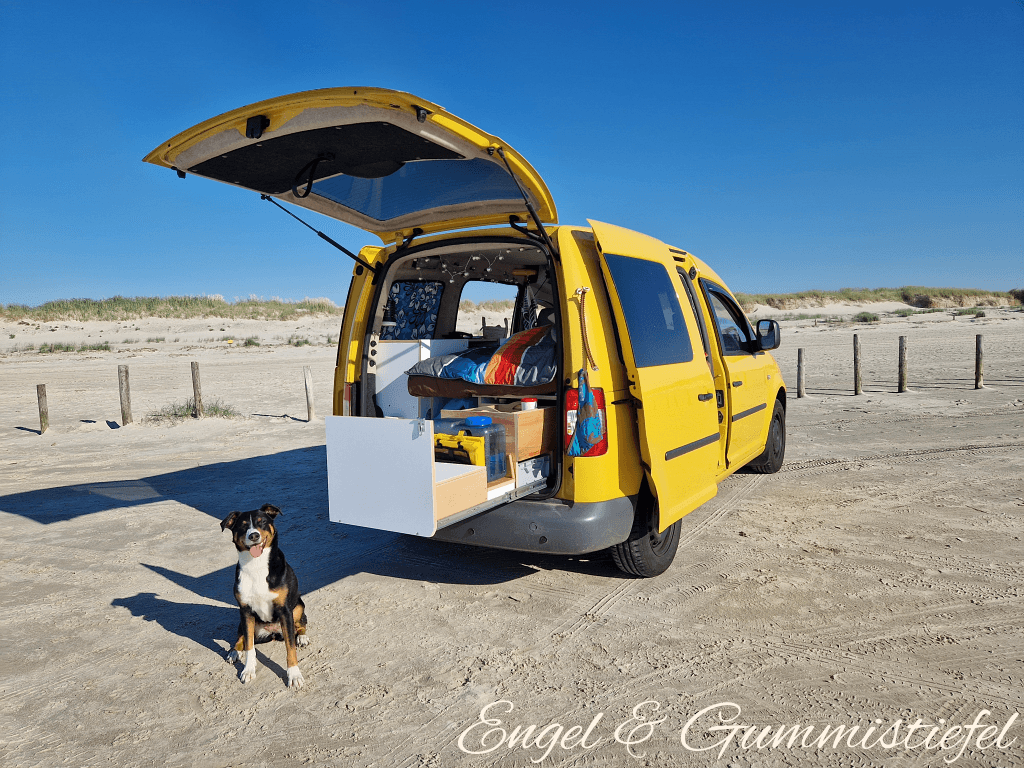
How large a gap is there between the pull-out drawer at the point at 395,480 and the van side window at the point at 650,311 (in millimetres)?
1344

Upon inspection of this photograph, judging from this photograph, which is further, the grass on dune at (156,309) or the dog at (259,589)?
the grass on dune at (156,309)

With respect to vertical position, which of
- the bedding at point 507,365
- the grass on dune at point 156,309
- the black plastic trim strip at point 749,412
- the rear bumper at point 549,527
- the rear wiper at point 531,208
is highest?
the grass on dune at point 156,309

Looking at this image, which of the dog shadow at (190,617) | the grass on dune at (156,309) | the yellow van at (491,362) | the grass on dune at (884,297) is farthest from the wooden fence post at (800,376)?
Result: the grass on dune at (884,297)

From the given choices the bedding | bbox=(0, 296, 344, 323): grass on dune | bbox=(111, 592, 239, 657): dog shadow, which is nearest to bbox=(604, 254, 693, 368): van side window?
the bedding

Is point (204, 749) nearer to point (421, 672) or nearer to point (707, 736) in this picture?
point (421, 672)

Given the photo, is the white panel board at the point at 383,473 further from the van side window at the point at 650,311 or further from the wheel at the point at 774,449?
the wheel at the point at 774,449

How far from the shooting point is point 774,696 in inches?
119

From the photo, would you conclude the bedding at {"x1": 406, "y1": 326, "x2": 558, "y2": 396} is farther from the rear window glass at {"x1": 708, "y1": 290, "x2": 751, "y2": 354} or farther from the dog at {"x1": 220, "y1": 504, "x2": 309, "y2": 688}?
the rear window glass at {"x1": 708, "y1": 290, "x2": 751, "y2": 354}

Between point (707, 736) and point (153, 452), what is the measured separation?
949 cm

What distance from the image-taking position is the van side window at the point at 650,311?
160 inches

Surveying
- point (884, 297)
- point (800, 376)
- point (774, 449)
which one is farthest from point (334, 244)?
point (884, 297)

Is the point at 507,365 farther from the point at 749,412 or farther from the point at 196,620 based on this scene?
the point at 749,412

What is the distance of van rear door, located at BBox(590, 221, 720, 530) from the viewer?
3924 mm

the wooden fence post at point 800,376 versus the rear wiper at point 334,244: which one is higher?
the rear wiper at point 334,244
